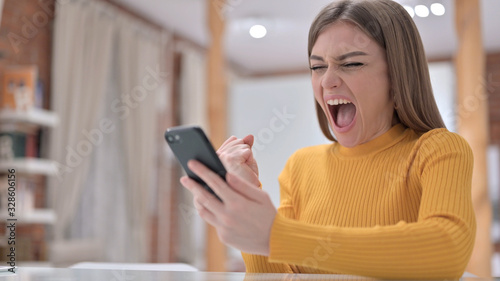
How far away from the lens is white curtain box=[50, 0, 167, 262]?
441cm

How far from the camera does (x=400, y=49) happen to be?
3.41 feet

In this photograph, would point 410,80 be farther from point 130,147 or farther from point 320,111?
point 130,147

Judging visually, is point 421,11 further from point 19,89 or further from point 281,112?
point 19,89

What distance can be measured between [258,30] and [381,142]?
15.4ft

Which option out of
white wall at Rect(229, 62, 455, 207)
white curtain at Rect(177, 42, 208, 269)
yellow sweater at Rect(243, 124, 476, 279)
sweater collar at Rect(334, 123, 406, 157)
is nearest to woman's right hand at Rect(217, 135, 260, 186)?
yellow sweater at Rect(243, 124, 476, 279)

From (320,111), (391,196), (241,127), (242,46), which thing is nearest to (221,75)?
(241,127)

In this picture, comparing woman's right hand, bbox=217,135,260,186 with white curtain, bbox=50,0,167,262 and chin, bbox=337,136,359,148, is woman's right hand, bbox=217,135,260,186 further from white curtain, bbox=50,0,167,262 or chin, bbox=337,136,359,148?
white curtain, bbox=50,0,167,262

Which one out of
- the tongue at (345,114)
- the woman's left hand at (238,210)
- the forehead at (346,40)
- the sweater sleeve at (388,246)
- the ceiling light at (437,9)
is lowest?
the sweater sleeve at (388,246)

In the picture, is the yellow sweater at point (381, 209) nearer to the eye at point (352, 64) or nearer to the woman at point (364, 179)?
the woman at point (364, 179)

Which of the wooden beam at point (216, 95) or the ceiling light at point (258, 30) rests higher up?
the ceiling light at point (258, 30)

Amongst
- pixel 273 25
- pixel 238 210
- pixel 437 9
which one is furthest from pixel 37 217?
pixel 437 9

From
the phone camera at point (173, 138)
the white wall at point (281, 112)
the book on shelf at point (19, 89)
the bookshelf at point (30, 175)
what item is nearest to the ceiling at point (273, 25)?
the white wall at point (281, 112)

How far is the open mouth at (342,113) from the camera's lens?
1.13 m

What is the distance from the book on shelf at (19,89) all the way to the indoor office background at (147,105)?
27mm
